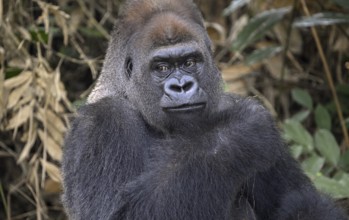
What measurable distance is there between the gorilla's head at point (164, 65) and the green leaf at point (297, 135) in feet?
3.62

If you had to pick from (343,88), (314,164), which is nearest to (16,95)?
(314,164)

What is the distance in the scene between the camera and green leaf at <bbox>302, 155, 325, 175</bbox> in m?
4.54

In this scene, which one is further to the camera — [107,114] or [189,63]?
[189,63]

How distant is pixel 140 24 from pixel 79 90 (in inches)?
110

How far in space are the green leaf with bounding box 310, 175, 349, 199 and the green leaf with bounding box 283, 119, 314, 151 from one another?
36cm

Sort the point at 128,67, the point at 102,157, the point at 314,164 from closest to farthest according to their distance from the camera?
the point at 102,157
the point at 128,67
the point at 314,164

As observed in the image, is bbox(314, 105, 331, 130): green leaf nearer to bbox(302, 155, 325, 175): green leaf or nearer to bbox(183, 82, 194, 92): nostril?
bbox(302, 155, 325, 175): green leaf

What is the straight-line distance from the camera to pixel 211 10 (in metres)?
6.35

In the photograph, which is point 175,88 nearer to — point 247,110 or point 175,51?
point 175,51

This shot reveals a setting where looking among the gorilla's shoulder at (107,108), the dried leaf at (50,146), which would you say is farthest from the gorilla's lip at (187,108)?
the dried leaf at (50,146)

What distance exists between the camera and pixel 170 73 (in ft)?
11.7

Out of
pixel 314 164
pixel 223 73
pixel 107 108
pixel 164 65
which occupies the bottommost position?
pixel 314 164

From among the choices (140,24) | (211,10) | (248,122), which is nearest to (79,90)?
(211,10)

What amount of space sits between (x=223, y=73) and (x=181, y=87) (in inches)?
88.8
